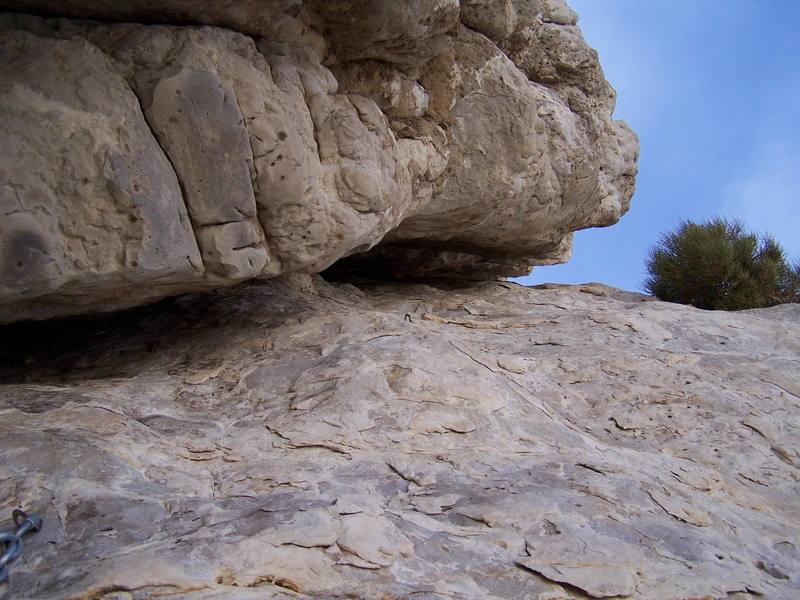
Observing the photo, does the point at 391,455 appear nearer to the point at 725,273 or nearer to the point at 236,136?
the point at 236,136

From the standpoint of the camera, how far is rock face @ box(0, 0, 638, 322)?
2.45 meters

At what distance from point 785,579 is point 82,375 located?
289 cm

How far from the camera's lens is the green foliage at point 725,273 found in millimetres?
6859

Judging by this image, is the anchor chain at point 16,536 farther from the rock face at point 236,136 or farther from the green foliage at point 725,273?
the green foliage at point 725,273

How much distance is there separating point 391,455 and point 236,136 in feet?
4.51

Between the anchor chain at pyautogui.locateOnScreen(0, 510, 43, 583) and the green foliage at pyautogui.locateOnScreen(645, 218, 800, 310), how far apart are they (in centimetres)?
643

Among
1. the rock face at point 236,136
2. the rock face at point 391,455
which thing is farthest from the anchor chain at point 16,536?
the rock face at point 236,136

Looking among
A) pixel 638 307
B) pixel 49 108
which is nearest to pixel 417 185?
pixel 638 307

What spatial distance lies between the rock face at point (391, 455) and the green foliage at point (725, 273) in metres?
2.83

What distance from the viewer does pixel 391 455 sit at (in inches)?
100.0

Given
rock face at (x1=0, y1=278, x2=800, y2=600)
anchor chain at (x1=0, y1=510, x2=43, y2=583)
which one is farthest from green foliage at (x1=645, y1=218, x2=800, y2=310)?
anchor chain at (x1=0, y1=510, x2=43, y2=583)

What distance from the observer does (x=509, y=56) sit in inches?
190

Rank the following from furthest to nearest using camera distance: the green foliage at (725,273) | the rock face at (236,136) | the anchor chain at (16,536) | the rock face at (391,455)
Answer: the green foliage at (725,273) → the rock face at (236,136) → the rock face at (391,455) → the anchor chain at (16,536)

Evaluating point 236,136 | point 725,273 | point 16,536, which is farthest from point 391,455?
point 725,273
